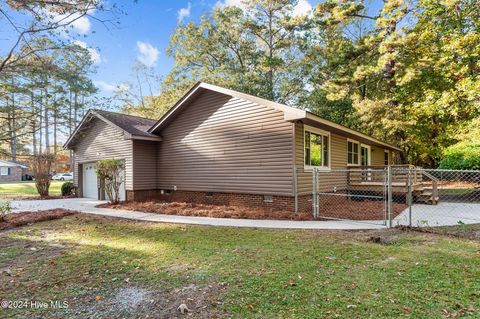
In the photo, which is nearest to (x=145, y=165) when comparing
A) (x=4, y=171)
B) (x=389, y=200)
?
(x=389, y=200)

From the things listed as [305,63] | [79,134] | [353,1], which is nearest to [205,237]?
[79,134]

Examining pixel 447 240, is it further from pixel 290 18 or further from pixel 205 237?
pixel 290 18

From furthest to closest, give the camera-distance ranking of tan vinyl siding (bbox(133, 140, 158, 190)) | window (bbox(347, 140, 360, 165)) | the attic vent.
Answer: window (bbox(347, 140, 360, 165))
tan vinyl siding (bbox(133, 140, 158, 190))
the attic vent

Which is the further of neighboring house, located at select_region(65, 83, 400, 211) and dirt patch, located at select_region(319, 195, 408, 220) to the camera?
neighboring house, located at select_region(65, 83, 400, 211)

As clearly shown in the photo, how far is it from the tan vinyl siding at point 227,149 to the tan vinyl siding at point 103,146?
1481 millimetres

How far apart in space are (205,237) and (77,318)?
134 inches

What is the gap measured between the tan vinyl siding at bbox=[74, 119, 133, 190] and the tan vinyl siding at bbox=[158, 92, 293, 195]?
148 centimetres

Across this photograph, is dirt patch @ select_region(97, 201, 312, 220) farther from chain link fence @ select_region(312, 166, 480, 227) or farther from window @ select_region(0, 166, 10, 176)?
window @ select_region(0, 166, 10, 176)

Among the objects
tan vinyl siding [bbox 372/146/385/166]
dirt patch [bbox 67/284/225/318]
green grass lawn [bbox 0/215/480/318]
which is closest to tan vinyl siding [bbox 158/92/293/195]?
green grass lawn [bbox 0/215/480/318]

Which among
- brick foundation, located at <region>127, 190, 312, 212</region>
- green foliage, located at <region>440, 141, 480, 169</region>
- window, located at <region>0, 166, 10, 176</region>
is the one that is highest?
green foliage, located at <region>440, 141, 480, 169</region>

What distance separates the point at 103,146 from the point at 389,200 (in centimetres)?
1305

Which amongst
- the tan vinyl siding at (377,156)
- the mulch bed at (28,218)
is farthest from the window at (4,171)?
the tan vinyl siding at (377,156)

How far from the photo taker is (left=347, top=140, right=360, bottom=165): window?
A: 534 inches

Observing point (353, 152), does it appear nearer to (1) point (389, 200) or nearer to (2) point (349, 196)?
(2) point (349, 196)
